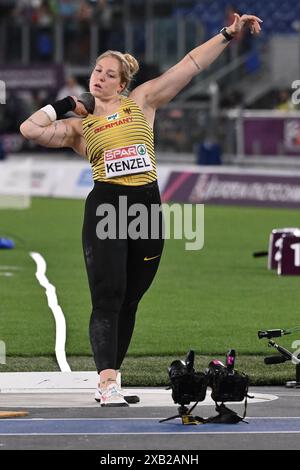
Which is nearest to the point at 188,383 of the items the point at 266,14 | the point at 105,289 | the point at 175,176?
the point at 105,289

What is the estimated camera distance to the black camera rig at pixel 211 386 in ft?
27.6

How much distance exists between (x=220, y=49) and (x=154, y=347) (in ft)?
11.1

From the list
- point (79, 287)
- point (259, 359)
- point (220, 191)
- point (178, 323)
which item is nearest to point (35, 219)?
point (220, 191)

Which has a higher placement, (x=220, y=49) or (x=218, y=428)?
(x=220, y=49)

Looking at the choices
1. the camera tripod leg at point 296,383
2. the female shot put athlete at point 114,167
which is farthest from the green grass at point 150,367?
the female shot put athlete at point 114,167

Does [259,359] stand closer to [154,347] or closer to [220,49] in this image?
[154,347]

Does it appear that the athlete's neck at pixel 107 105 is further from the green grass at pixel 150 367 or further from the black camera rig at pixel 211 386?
the green grass at pixel 150 367

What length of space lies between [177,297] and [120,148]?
277 inches

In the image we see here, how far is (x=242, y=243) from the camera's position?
2300cm

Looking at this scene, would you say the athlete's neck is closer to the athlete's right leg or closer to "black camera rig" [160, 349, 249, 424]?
the athlete's right leg

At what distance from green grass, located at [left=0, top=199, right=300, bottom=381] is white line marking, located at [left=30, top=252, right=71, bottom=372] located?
0.07 m

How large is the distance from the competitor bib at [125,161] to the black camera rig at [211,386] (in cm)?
129

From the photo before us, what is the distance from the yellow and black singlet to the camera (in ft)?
30.0
